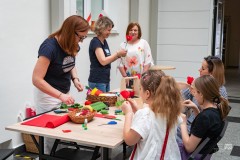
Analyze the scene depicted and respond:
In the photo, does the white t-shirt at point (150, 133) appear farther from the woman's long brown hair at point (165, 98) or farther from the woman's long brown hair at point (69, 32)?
the woman's long brown hair at point (69, 32)

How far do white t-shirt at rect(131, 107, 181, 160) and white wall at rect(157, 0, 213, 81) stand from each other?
14.7 ft

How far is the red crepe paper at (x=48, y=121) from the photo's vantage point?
1881mm

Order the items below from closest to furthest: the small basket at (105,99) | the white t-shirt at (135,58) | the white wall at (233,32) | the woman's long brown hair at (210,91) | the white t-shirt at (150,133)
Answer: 1. the white t-shirt at (150,133)
2. the woman's long brown hair at (210,91)
3. the small basket at (105,99)
4. the white t-shirt at (135,58)
5. the white wall at (233,32)

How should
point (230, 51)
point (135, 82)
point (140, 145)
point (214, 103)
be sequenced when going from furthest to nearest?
point (230, 51), point (135, 82), point (214, 103), point (140, 145)

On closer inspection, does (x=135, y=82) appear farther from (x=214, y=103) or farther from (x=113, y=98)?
(x=214, y=103)

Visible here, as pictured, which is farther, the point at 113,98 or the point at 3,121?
the point at 3,121

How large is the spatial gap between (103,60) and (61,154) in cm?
114

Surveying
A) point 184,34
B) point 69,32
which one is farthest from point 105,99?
point 184,34

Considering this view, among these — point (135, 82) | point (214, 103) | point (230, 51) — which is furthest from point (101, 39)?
point (230, 51)

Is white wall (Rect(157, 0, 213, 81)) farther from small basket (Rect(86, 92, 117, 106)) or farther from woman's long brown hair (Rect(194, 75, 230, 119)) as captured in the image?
woman's long brown hair (Rect(194, 75, 230, 119))

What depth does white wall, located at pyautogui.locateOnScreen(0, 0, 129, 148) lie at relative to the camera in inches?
111

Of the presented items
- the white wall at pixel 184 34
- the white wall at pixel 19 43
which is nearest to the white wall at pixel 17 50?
the white wall at pixel 19 43

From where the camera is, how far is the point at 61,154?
6.98 feet

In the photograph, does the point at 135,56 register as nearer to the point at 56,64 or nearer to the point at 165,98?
the point at 56,64
